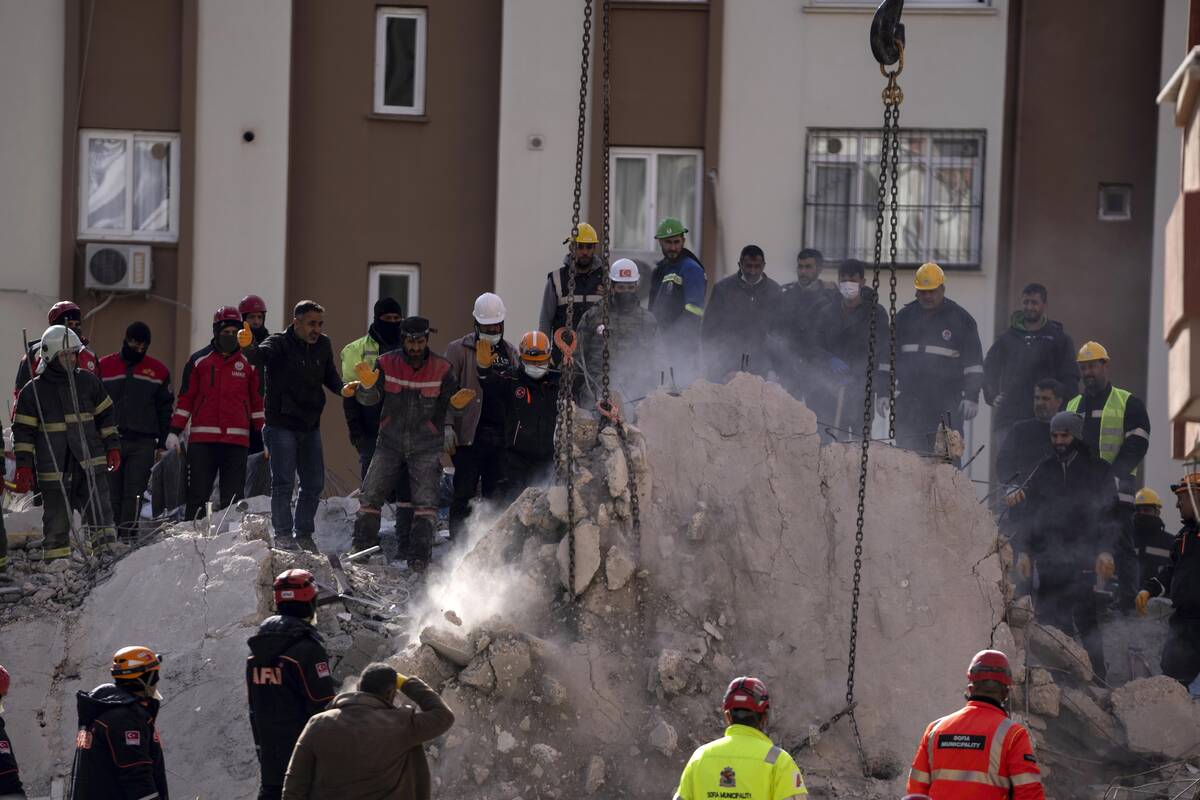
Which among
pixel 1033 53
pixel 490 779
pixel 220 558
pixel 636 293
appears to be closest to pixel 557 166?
pixel 1033 53

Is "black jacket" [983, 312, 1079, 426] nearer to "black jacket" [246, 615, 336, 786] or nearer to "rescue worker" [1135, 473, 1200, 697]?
"rescue worker" [1135, 473, 1200, 697]

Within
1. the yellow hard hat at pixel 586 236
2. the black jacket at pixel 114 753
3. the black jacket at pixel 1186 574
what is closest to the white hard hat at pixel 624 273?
the yellow hard hat at pixel 586 236

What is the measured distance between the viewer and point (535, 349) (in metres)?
13.4

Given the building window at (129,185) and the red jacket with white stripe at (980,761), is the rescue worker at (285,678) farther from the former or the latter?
the building window at (129,185)

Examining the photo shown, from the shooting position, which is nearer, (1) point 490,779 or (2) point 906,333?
(1) point 490,779

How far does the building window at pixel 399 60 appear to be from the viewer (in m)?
21.1

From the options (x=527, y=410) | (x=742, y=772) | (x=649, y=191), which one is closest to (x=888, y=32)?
(x=527, y=410)

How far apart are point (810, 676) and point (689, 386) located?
2548 millimetres

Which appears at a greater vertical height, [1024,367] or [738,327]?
[738,327]

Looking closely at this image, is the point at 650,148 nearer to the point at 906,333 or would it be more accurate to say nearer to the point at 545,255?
the point at 545,255

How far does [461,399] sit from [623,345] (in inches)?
52.7

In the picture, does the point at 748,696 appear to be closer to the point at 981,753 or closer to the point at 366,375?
the point at 981,753

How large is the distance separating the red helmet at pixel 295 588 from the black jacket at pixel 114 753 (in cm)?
96

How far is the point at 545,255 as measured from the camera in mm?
20609
